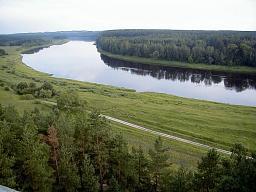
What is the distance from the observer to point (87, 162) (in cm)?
3009

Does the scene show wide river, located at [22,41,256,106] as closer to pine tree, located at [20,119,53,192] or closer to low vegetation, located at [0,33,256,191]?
low vegetation, located at [0,33,256,191]

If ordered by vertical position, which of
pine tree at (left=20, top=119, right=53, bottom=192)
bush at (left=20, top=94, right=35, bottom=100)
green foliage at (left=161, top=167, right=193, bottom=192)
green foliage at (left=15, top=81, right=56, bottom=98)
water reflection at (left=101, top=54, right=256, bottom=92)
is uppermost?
pine tree at (left=20, top=119, right=53, bottom=192)

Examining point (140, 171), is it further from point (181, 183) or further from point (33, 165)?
point (33, 165)

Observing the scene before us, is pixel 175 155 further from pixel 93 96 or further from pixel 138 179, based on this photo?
pixel 93 96

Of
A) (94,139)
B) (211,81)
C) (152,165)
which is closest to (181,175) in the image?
(152,165)

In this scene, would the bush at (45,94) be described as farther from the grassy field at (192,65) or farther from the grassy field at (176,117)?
the grassy field at (192,65)

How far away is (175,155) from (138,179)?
50.1 ft

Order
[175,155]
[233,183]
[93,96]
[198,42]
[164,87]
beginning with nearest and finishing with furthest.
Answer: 1. [233,183]
2. [175,155]
3. [93,96]
4. [164,87]
5. [198,42]

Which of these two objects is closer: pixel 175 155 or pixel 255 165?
pixel 255 165

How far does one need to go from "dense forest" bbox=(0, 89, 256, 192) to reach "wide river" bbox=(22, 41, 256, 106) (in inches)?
2402

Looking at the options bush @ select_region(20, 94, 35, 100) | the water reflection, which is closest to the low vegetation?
bush @ select_region(20, 94, 35, 100)

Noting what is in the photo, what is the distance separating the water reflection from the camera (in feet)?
364

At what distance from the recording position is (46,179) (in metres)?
27.4

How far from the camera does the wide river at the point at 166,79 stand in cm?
9700
